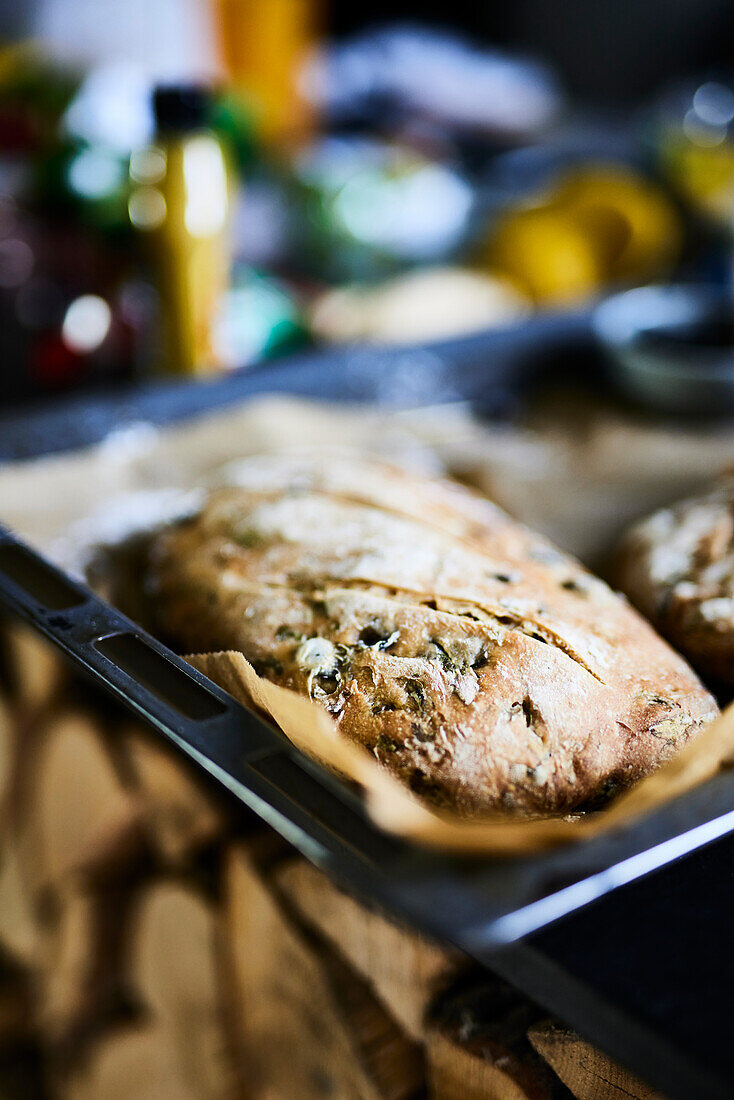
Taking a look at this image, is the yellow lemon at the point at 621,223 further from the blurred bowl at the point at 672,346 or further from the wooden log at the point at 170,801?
the wooden log at the point at 170,801

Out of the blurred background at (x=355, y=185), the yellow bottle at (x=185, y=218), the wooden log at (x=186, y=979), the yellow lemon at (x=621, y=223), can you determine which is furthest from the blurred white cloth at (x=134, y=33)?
the wooden log at (x=186, y=979)

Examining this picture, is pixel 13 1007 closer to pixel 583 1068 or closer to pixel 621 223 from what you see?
pixel 583 1068

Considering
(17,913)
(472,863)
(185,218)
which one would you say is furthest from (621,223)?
(472,863)

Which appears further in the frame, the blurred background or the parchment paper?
the blurred background

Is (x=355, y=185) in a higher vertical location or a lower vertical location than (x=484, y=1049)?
higher

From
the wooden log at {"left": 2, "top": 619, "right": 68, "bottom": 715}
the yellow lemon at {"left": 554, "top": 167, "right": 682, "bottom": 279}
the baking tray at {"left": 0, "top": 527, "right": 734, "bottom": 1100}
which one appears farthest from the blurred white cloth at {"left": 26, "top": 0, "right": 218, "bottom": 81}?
the baking tray at {"left": 0, "top": 527, "right": 734, "bottom": 1100}

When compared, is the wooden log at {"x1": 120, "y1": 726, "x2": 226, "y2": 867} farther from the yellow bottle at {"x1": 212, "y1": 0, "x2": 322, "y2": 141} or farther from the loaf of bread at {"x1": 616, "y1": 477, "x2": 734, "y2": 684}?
the yellow bottle at {"x1": 212, "y1": 0, "x2": 322, "y2": 141}
